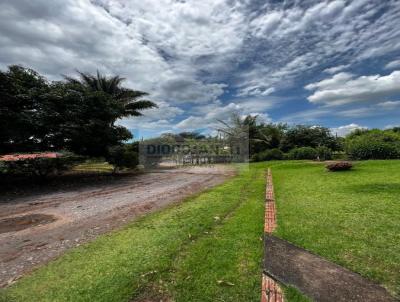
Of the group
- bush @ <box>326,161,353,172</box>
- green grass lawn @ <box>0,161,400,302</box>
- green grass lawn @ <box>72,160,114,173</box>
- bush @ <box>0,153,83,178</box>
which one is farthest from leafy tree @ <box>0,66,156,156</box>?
bush @ <box>326,161,353,172</box>

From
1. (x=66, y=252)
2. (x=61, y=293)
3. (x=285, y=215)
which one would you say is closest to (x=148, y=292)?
(x=61, y=293)

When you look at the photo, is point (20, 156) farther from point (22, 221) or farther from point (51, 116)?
point (22, 221)

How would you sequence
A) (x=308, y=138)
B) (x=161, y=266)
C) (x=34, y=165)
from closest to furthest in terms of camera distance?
(x=161, y=266) < (x=34, y=165) < (x=308, y=138)

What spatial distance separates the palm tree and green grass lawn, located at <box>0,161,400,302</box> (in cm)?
1235

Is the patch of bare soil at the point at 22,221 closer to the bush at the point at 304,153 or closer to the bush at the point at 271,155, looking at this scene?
the bush at the point at 304,153

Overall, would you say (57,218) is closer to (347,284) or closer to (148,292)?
(148,292)

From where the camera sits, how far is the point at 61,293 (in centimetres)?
236

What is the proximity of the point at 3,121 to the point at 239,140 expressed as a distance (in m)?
18.4

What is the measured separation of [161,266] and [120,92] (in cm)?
1491

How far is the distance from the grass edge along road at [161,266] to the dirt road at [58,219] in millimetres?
413

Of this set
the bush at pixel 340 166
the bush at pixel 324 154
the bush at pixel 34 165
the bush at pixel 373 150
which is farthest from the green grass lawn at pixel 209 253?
the bush at pixel 324 154

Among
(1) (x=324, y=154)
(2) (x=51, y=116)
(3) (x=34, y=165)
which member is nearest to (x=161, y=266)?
(3) (x=34, y=165)

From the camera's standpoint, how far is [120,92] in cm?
1577

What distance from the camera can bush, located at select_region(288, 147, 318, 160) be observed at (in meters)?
17.8
